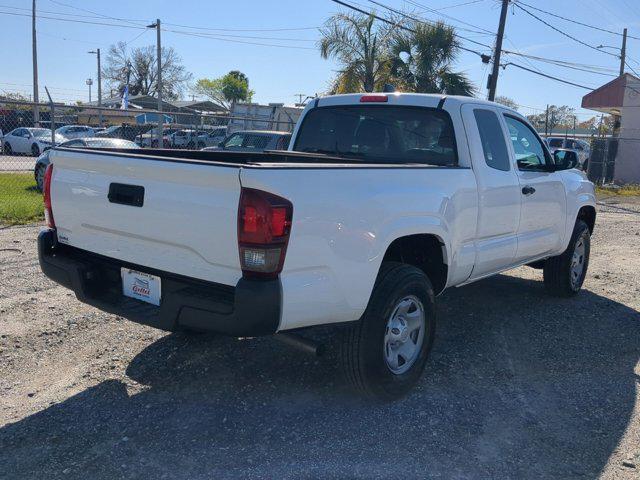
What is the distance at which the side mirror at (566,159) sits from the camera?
5887 mm

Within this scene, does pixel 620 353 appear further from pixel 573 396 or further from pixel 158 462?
pixel 158 462

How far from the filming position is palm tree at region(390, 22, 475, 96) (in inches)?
839

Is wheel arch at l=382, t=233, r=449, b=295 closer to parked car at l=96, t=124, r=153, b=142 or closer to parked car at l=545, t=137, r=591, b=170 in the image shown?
parked car at l=96, t=124, r=153, b=142

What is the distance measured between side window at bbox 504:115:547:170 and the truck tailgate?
10.2 feet

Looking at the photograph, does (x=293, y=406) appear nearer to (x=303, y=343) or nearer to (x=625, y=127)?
(x=303, y=343)

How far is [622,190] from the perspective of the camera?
2180cm

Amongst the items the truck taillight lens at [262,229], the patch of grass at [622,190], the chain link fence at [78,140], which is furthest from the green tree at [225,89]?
the truck taillight lens at [262,229]

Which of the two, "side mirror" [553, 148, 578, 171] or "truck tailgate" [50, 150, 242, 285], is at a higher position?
"side mirror" [553, 148, 578, 171]

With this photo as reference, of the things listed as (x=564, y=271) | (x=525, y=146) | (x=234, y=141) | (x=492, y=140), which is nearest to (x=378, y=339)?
(x=492, y=140)

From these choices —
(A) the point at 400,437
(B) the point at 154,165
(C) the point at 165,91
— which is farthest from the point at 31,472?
(C) the point at 165,91

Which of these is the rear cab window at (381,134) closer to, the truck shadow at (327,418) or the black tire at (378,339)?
the black tire at (378,339)

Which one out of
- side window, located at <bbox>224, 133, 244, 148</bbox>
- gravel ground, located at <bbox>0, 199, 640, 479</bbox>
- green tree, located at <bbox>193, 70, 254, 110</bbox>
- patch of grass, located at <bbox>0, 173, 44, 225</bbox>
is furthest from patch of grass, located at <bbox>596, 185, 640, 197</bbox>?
green tree, located at <bbox>193, 70, 254, 110</bbox>

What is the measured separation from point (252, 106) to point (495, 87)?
1077 cm

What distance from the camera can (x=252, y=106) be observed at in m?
28.0
